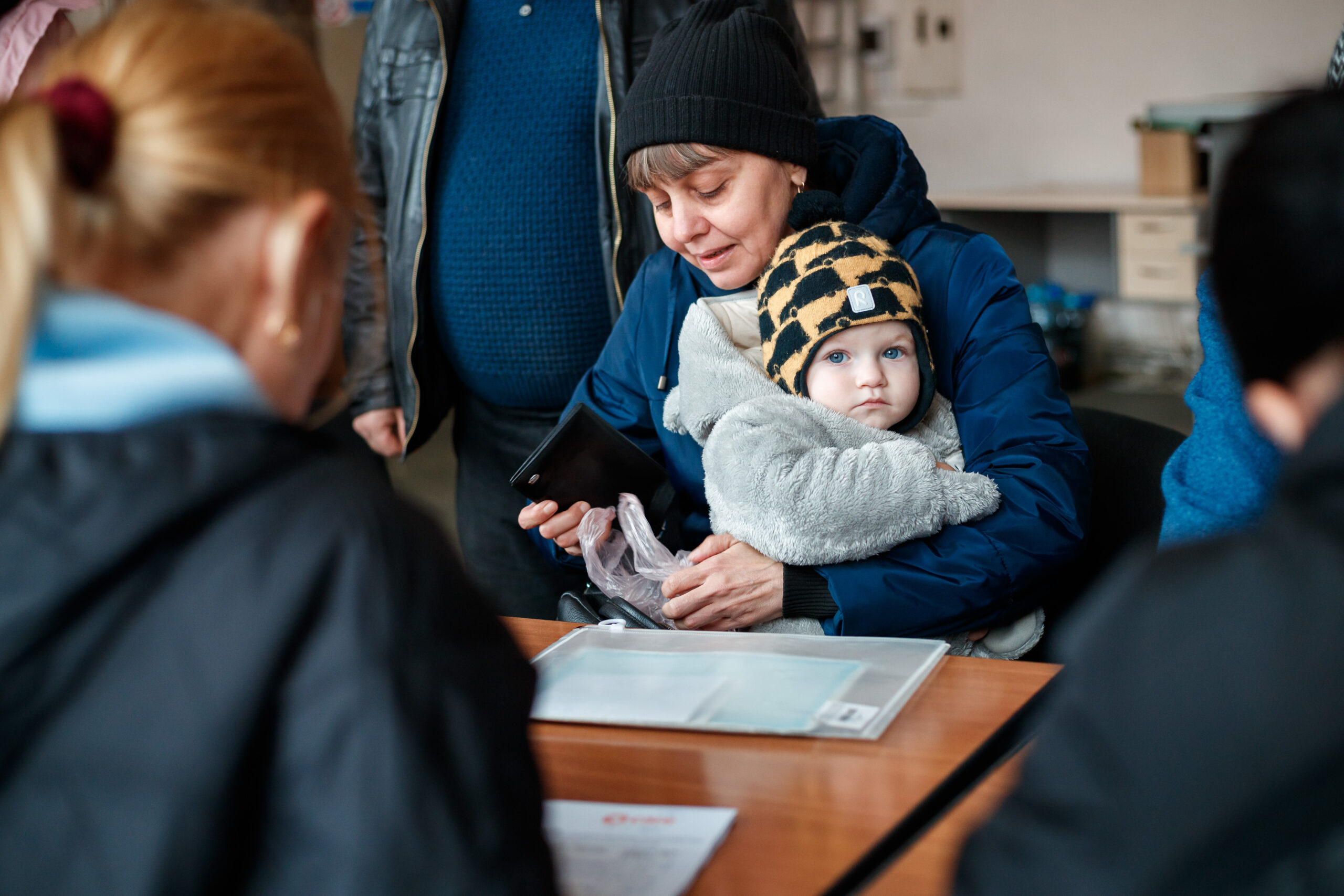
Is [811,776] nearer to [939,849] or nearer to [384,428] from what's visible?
[939,849]

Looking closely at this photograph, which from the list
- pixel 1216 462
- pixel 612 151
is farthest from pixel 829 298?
pixel 612 151

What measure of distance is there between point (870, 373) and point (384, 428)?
3.63ft

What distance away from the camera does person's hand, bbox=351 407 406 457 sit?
224 centimetres

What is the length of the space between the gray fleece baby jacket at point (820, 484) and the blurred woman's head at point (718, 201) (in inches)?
9.2

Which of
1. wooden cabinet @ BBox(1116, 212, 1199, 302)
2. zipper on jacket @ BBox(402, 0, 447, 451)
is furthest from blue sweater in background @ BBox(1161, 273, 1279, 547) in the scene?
wooden cabinet @ BBox(1116, 212, 1199, 302)

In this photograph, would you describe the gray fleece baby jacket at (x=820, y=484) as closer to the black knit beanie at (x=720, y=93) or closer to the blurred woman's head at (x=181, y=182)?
the black knit beanie at (x=720, y=93)

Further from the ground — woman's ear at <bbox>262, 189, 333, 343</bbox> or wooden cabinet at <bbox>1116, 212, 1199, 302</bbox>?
woman's ear at <bbox>262, 189, 333, 343</bbox>

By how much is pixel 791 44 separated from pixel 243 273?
50.4 inches

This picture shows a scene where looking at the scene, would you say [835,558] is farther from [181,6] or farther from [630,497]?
[181,6]

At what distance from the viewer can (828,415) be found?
1.53 m

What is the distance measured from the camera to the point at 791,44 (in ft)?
5.95

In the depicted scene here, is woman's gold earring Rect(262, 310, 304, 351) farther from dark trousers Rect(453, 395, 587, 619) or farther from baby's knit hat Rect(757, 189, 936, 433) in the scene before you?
dark trousers Rect(453, 395, 587, 619)

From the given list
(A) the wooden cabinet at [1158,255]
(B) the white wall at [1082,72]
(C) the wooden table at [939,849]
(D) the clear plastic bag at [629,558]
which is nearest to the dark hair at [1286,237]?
(C) the wooden table at [939,849]

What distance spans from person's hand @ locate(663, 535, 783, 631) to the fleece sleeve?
74mm
